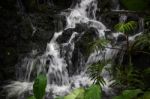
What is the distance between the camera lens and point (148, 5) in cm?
111

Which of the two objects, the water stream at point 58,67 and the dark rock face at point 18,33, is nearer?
the water stream at point 58,67

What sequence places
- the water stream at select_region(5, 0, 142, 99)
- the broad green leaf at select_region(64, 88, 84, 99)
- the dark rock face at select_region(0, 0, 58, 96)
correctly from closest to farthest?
the broad green leaf at select_region(64, 88, 84, 99) < the water stream at select_region(5, 0, 142, 99) < the dark rock face at select_region(0, 0, 58, 96)


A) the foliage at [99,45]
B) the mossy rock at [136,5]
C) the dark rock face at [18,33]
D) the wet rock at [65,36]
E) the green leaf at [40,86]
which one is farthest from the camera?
the wet rock at [65,36]

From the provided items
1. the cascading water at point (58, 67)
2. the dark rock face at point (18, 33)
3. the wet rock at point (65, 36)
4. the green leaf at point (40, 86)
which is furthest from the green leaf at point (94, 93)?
the wet rock at point (65, 36)

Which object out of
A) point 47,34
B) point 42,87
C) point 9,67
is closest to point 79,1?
point 47,34

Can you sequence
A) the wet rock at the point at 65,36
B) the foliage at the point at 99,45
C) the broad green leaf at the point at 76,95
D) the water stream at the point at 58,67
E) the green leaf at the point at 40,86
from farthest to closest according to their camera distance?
the wet rock at the point at 65,36 < the water stream at the point at 58,67 < the foliage at the point at 99,45 < the broad green leaf at the point at 76,95 < the green leaf at the point at 40,86

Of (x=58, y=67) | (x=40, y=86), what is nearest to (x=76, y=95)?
(x=40, y=86)

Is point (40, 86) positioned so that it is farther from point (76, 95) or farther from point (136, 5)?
point (136, 5)

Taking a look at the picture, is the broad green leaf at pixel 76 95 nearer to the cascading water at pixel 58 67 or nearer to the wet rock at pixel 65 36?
the cascading water at pixel 58 67

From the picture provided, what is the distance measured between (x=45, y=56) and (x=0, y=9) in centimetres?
237

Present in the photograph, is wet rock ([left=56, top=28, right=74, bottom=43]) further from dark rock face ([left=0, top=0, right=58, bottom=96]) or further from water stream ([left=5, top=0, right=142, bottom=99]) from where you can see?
dark rock face ([left=0, top=0, right=58, bottom=96])

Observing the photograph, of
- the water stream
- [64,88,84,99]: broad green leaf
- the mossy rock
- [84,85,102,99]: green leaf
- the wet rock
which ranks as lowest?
the water stream

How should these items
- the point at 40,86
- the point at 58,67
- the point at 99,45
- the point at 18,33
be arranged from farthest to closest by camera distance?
1. the point at 18,33
2. the point at 58,67
3. the point at 99,45
4. the point at 40,86

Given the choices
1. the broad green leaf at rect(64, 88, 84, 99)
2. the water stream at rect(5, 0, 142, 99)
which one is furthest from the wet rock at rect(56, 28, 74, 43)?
the broad green leaf at rect(64, 88, 84, 99)
